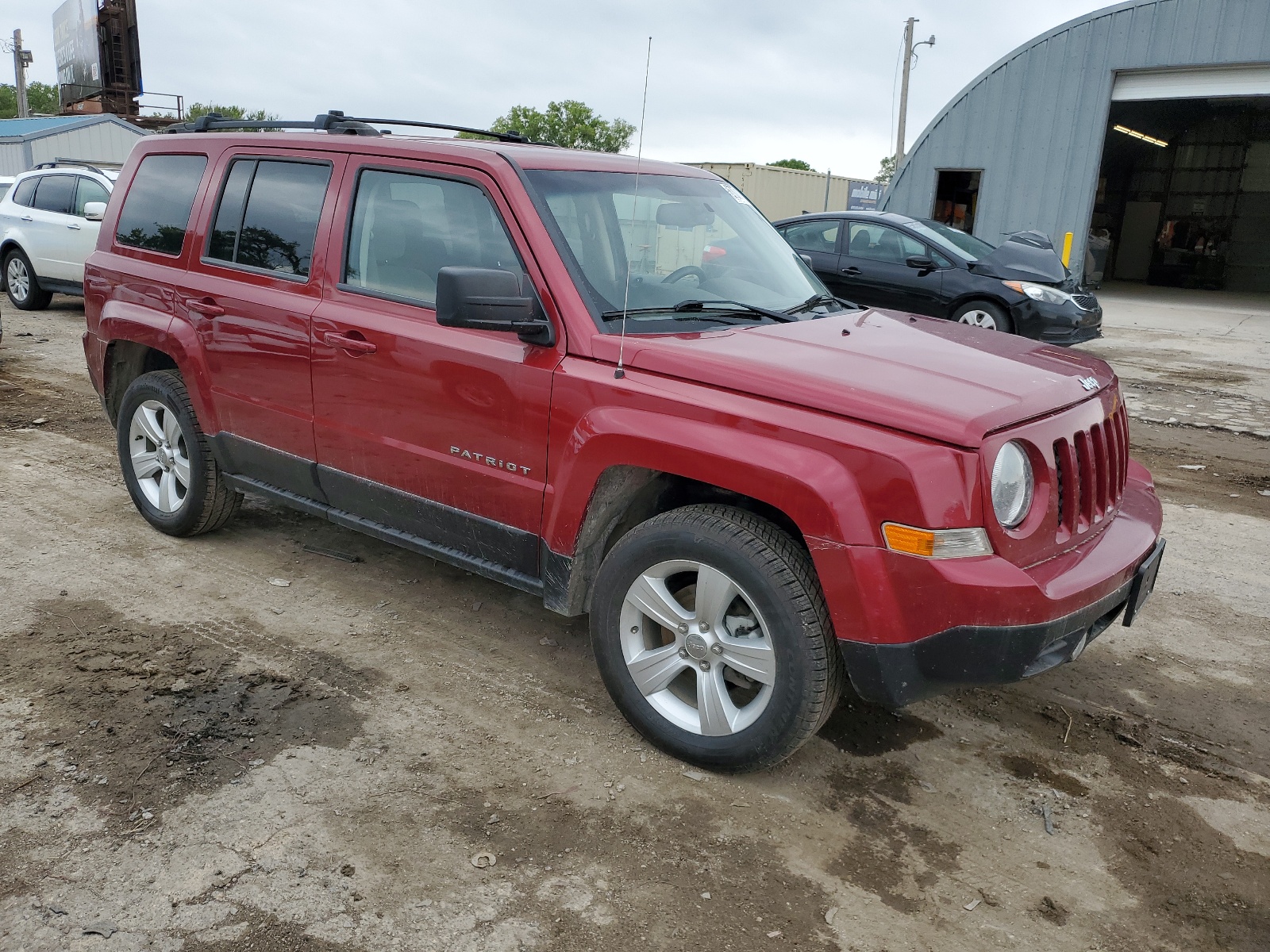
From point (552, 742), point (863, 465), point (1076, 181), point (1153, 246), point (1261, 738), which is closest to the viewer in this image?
point (863, 465)

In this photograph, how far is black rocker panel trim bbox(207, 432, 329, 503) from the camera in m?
4.24

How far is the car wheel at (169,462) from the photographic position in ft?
15.5

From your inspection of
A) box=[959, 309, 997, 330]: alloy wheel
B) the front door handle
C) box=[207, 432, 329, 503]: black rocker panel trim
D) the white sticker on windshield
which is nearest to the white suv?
box=[207, 432, 329, 503]: black rocker panel trim

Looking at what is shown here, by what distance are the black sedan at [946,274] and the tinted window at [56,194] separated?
888 cm

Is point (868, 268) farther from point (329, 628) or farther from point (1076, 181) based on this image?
point (1076, 181)

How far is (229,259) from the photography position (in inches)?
173

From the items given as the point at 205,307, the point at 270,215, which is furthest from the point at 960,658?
the point at 205,307

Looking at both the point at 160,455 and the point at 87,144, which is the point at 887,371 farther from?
the point at 87,144

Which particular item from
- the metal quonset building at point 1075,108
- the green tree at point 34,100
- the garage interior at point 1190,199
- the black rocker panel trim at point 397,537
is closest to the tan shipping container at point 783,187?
the metal quonset building at point 1075,108

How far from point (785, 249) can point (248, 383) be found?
241 centimetres

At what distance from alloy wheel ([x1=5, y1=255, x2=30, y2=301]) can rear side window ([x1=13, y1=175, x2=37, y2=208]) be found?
72cm

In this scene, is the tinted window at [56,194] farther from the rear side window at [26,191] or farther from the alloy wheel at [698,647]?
the alloy wheel at [698,647]

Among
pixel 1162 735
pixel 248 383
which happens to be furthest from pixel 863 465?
pixel 248 383

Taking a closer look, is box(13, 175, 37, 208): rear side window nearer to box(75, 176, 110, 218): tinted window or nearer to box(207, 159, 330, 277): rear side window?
box(75, 176, 110, 218): tinted window
